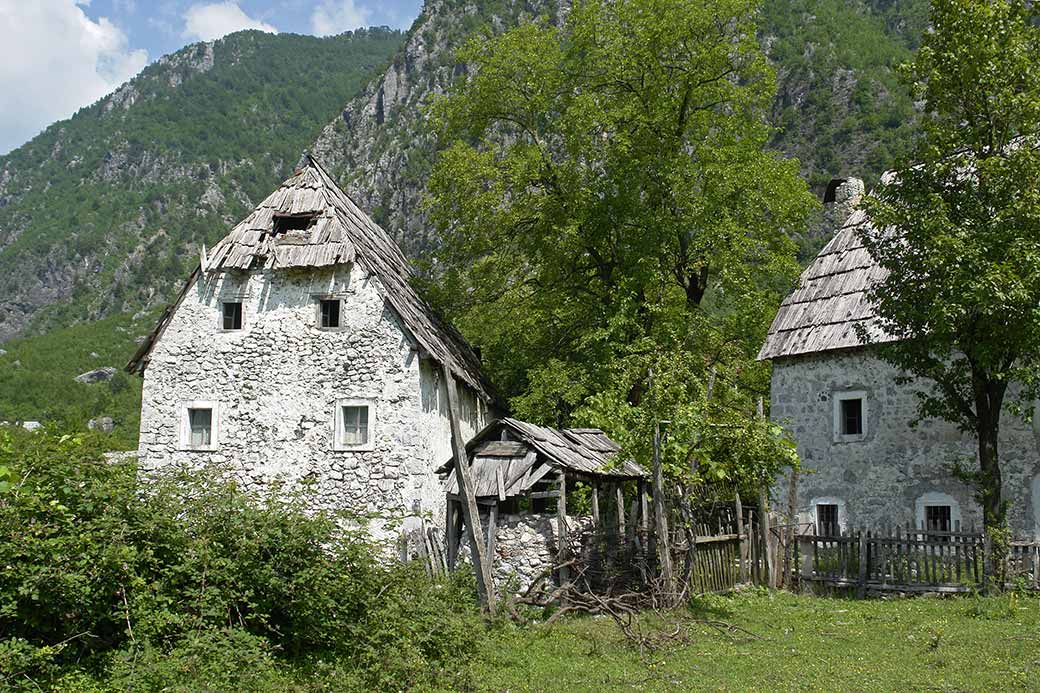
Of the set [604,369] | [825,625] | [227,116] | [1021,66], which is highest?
[227,116]

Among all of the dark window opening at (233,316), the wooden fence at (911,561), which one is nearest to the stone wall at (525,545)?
the wooden fence at (911,561)

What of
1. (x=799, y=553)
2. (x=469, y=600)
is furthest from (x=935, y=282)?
(x=469, y=600)

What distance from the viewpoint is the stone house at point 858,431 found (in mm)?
19344

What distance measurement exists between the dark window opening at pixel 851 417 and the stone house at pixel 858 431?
22mm

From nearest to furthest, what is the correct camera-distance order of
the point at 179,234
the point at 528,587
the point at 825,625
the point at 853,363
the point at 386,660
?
the point at 386,660, the point at 825,625, the point at 528,587, the point at 853,363, the point at 179,234

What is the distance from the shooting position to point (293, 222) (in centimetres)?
2303

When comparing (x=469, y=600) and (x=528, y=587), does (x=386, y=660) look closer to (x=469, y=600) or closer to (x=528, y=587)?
(x=469, y=600)

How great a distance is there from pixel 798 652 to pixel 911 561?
5.89m

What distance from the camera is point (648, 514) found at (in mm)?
17469

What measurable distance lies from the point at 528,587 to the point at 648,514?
2.86m

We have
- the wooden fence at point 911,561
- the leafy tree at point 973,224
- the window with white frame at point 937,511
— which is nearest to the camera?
the leafy tree at point 973,224

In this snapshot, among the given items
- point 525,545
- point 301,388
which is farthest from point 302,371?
point 525,545

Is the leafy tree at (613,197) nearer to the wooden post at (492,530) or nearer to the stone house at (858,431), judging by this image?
the stone house at (858,431)

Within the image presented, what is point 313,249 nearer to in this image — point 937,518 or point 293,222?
point 293,222
